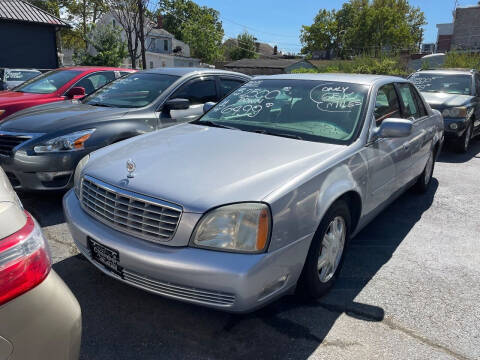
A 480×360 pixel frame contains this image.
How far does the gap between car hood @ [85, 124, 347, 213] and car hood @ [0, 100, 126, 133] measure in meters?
1.39

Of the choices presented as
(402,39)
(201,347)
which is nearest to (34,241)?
(201,347)

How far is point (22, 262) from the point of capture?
139cm

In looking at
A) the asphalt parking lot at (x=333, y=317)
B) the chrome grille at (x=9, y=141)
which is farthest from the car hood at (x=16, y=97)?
the asphalt parking lot at (x=333, y=317)

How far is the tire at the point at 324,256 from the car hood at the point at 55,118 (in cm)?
293

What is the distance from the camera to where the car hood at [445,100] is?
7.72m

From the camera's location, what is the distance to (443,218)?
4.57 m

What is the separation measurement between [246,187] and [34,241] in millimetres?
1160

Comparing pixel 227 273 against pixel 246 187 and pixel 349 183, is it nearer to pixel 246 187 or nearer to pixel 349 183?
pixel 246 187

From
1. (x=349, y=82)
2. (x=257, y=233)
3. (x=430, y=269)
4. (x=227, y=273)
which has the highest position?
(x=349, y=82)

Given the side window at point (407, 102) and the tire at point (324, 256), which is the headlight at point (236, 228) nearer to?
the tire at point (324, 256)

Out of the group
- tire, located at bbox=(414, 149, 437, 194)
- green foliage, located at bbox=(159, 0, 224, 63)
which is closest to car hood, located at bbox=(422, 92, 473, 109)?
tire, located at bbox=(414, 149, 437, 194)

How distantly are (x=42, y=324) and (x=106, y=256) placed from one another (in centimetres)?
111

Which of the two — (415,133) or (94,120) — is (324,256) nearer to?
(415,133)

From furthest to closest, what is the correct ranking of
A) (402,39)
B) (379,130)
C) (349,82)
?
(402,39) → (349,82) → (379,130)
